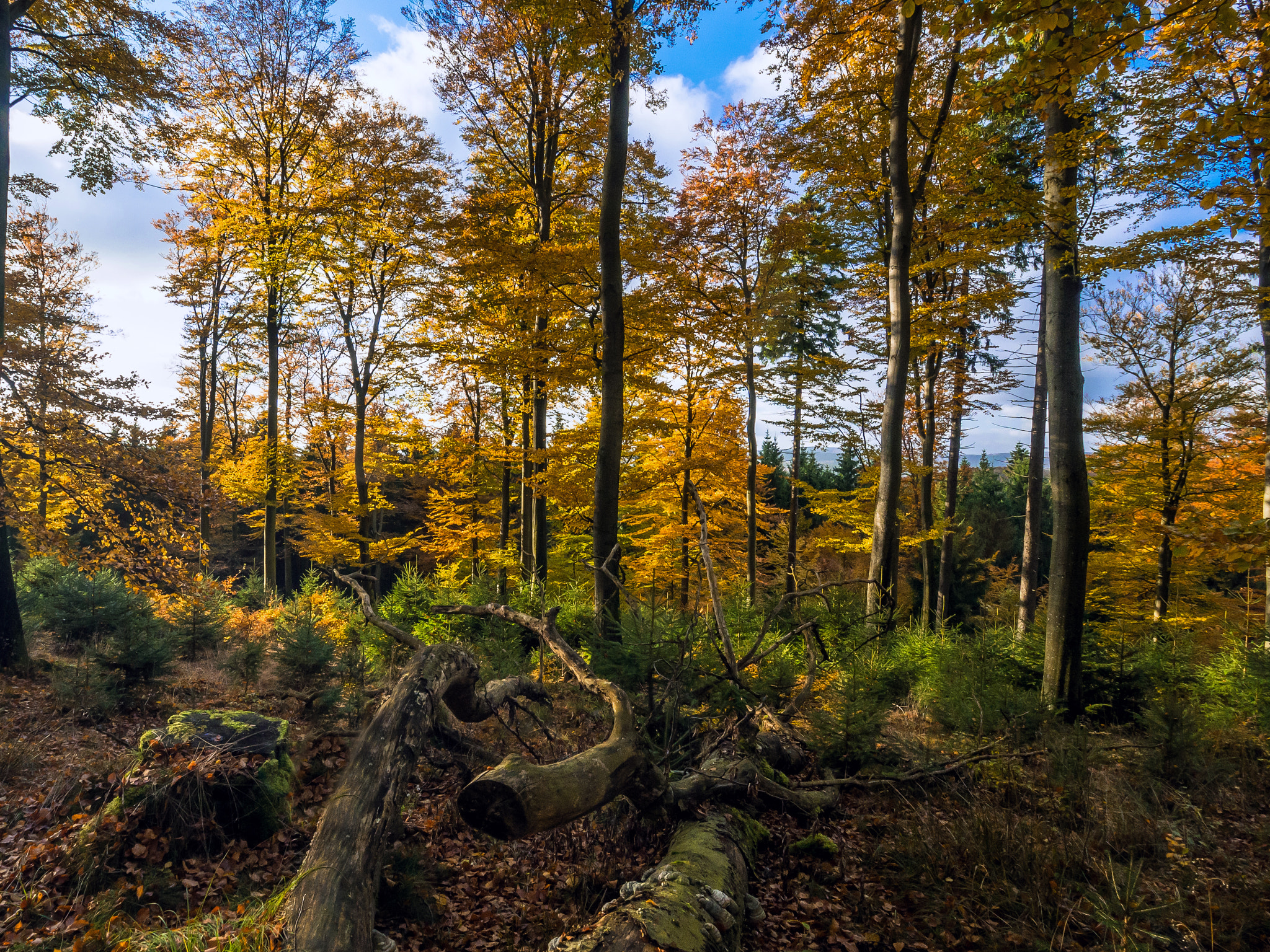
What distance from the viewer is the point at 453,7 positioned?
1149 cm

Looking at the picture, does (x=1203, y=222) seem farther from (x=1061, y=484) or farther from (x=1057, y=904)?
(x=1057, y=904)

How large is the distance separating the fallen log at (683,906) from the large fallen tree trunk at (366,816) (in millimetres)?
950

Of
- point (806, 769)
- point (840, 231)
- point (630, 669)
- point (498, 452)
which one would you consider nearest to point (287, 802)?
point (630, 669)

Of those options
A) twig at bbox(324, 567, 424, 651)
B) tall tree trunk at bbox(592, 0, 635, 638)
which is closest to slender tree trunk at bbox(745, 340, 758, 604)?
tall tree trunk at bbox(592, 0, 635, 638)

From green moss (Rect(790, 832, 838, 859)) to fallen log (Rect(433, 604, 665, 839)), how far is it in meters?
1.11

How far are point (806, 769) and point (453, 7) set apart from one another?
14656mm

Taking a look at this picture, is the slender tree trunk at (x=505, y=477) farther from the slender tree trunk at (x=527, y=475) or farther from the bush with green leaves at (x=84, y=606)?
the bush with green leaves at (x=84, y=606)

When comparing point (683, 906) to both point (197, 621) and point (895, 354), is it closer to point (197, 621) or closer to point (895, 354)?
point (895, 354)

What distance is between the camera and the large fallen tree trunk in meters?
2.53

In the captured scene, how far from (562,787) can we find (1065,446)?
610 centimetres

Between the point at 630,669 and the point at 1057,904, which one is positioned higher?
the point at 630,669

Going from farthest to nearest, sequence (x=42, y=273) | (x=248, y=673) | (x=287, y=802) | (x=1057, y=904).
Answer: (x=42, y=273)
(x=248, y=673)
(x=287, y=802)
(x=1057, y=904)

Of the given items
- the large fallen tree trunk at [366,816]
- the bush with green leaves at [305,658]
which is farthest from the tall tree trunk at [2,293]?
the large fallen tree trunk at [366,816]

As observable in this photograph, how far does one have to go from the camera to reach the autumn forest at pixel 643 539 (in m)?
3.16
